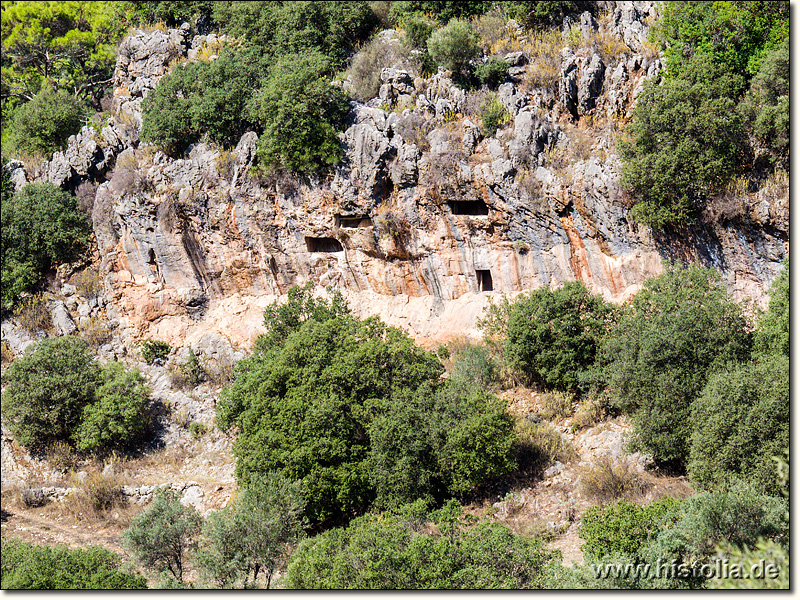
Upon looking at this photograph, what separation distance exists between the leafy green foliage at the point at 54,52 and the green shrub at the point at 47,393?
1475 centimetres

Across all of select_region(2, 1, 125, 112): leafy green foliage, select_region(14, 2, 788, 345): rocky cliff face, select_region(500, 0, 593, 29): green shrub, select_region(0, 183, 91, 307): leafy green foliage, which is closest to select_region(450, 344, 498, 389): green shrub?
select_region(14, 2, 788, 345): rocky cliff face

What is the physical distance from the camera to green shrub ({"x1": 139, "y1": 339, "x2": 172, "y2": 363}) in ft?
94.6

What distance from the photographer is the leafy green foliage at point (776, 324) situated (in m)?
19.8

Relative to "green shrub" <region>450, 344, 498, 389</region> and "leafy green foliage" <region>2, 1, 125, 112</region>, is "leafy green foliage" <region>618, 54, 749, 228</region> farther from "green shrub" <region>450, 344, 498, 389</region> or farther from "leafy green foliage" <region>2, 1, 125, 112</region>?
"leafy green foliage" <region>2, 1, 125, 112</region>

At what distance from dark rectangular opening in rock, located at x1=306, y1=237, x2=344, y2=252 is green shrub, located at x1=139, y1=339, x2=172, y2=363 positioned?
6330mm

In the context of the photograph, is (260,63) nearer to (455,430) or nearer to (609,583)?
(455,430)

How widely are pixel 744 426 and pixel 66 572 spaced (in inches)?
600

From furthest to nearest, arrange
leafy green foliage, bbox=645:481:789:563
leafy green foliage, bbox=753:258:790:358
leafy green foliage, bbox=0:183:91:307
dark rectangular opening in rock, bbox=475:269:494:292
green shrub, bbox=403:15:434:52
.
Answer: leafy green foliage, bbox=0:183:91:307, green shrub, bbox=403:15:434:52, dark rectangular opening in rock, bbox=475:269:494:292, leafy green foliage, bbox=753:258:790:358, leafy green foliage, bbox=645:481:789:563

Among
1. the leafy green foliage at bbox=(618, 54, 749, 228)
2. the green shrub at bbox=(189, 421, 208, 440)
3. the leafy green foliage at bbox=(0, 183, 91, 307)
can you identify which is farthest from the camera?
the leafy green foliage at bbox=(0, 183, 91, 307)

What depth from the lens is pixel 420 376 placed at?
73.1 feet

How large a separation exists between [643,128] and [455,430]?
1031 cm

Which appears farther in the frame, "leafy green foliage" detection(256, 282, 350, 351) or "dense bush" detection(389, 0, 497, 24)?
"dense bush" detection(389, 0, 497, 24)

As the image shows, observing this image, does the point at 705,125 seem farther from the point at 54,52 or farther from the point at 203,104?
the point at 54,52

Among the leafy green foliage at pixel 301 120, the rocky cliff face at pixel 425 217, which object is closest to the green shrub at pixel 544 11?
the rocky cliff face at pixel 425 217
